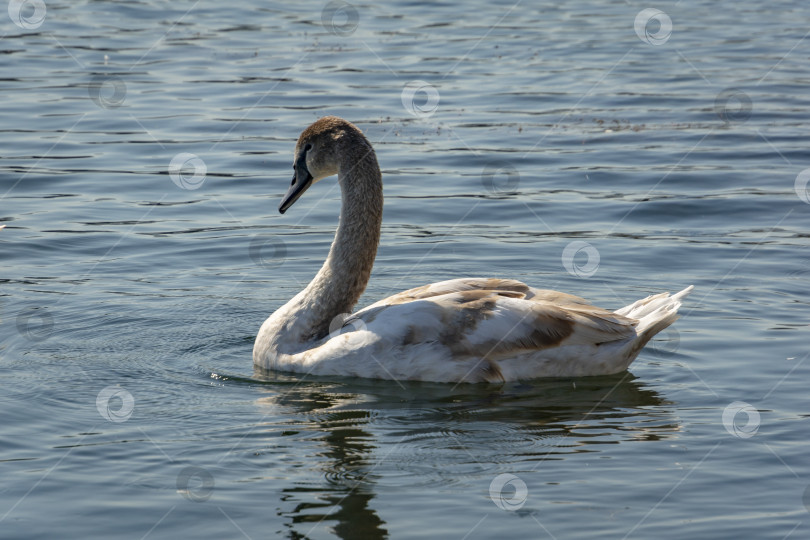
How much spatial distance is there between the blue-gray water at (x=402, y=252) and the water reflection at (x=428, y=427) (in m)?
0.03

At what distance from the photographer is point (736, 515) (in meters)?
6.55

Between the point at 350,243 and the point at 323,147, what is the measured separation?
77 centimetres

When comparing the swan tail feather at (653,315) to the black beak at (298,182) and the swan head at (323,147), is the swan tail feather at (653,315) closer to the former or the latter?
the swan head at (323,147)

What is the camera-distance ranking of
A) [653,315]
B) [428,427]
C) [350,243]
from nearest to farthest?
[428,427] → [653,315] → [350,243]

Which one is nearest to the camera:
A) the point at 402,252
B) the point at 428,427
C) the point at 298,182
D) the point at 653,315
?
the point at 428,427

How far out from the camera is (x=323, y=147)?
9.38 metres

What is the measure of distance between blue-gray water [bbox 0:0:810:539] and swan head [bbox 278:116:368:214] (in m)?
1.47

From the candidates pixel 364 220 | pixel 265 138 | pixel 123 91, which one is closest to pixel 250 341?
pixel 364 220

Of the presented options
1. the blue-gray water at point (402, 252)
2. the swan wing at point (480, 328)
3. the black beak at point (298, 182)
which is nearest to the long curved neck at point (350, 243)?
the black beak at point (298, 182)

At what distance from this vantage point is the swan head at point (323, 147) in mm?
9289

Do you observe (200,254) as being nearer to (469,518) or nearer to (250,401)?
(250,401)

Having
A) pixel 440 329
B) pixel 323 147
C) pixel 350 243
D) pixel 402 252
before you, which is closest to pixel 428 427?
pixel 440 329

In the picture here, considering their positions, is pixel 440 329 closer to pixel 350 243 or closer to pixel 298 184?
pixel 350 243

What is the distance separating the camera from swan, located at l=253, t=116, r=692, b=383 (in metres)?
8.52
